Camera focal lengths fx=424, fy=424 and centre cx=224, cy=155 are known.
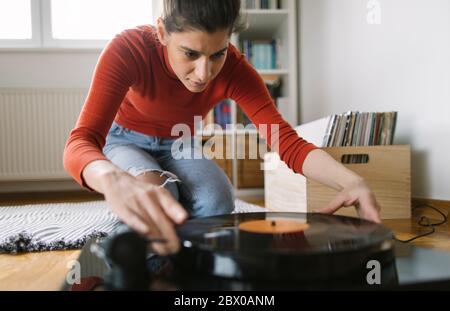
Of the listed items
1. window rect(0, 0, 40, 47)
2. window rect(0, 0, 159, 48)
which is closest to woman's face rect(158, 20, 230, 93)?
window rect(0, 0, 159, 48)

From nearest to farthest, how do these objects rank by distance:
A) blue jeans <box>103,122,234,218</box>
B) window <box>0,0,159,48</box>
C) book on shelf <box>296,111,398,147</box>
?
blue jeans <box>103,122,234,218</box>, book on shelf <box>296,111,398,147</box>, window <box>0,0,159,48</box>

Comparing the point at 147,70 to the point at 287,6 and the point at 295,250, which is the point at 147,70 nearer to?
the point at 295,250

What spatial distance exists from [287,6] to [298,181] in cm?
125

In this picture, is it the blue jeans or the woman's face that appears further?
the blue jeans

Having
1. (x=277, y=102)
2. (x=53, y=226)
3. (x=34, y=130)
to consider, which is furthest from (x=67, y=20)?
(x=53, y=226)

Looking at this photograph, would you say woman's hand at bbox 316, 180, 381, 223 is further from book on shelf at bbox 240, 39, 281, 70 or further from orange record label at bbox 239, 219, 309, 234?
book on shelf at bbox 240, 39, 281, 70

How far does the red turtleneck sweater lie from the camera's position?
816mm

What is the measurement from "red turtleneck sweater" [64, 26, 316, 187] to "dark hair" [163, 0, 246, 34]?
0.18m

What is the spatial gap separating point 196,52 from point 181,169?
0.43m

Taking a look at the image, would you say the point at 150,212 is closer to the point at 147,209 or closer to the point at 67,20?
the point at 147,209

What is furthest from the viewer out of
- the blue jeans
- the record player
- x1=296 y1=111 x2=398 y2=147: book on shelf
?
x1=296 y1=111 x2=398 y2=147: book on shelf

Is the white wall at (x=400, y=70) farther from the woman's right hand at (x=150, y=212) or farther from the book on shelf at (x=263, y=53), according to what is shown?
the woman's right hand at (x=150, y=212)

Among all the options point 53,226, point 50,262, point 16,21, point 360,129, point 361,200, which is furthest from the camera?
point 16,21

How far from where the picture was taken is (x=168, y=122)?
1.17 metres
